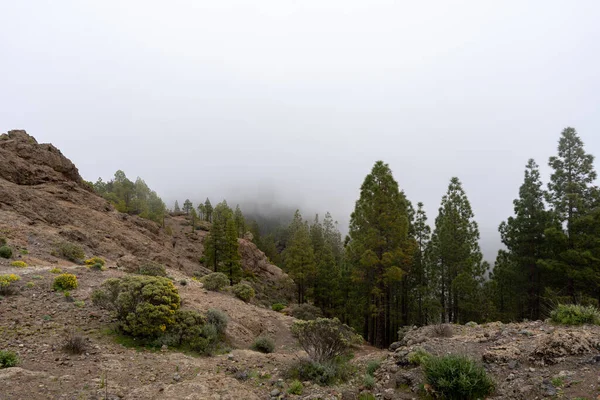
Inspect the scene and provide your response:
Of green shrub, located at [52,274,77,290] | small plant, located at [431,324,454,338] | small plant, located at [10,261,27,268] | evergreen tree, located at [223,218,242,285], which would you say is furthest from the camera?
evergreen tree, located at [223,218,242,285]

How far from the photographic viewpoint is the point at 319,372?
9.52 m

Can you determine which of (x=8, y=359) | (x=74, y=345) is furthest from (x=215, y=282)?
(x=8, y=359)

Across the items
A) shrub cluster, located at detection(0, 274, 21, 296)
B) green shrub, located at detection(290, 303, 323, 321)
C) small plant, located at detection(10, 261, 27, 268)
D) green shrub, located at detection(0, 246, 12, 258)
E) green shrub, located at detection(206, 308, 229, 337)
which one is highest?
green shrub, located at detection(0, 246, 12, 258)

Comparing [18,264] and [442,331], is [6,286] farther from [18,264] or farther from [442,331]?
[442,331]

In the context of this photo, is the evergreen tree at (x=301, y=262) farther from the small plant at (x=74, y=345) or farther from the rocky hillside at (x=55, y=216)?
the small plant at (x=74, y=345)

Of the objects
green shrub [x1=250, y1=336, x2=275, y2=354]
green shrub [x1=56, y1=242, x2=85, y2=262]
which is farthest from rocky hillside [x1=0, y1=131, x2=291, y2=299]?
green shrub [x1=250, y1=336, x2=275, y2=354]

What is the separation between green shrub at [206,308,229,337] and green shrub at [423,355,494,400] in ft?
33.0

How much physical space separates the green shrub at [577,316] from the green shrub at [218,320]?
13394mm

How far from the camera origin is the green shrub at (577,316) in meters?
9.11

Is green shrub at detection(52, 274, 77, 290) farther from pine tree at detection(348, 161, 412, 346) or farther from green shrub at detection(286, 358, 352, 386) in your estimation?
pine tree at detection(348, 161, 412, 346)

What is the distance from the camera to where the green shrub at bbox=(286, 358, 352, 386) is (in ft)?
30.2

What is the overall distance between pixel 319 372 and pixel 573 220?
63.7ft

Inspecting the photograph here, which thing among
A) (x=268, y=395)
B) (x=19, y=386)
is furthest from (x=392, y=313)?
(x=19, y=386)

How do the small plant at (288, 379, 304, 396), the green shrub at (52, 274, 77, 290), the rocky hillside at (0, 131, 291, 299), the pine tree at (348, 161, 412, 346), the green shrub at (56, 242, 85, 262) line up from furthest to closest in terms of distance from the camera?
1. the rocky hillside at (0, 131, 291, 299)
2. the green shrub at (56, 242, 85, 262)
3. the pine tree at (348, 161, 412, 346)
4. the green shrub at (52, 274, 77, 290)
5. the small plant at (288, 379, 304, 396)
